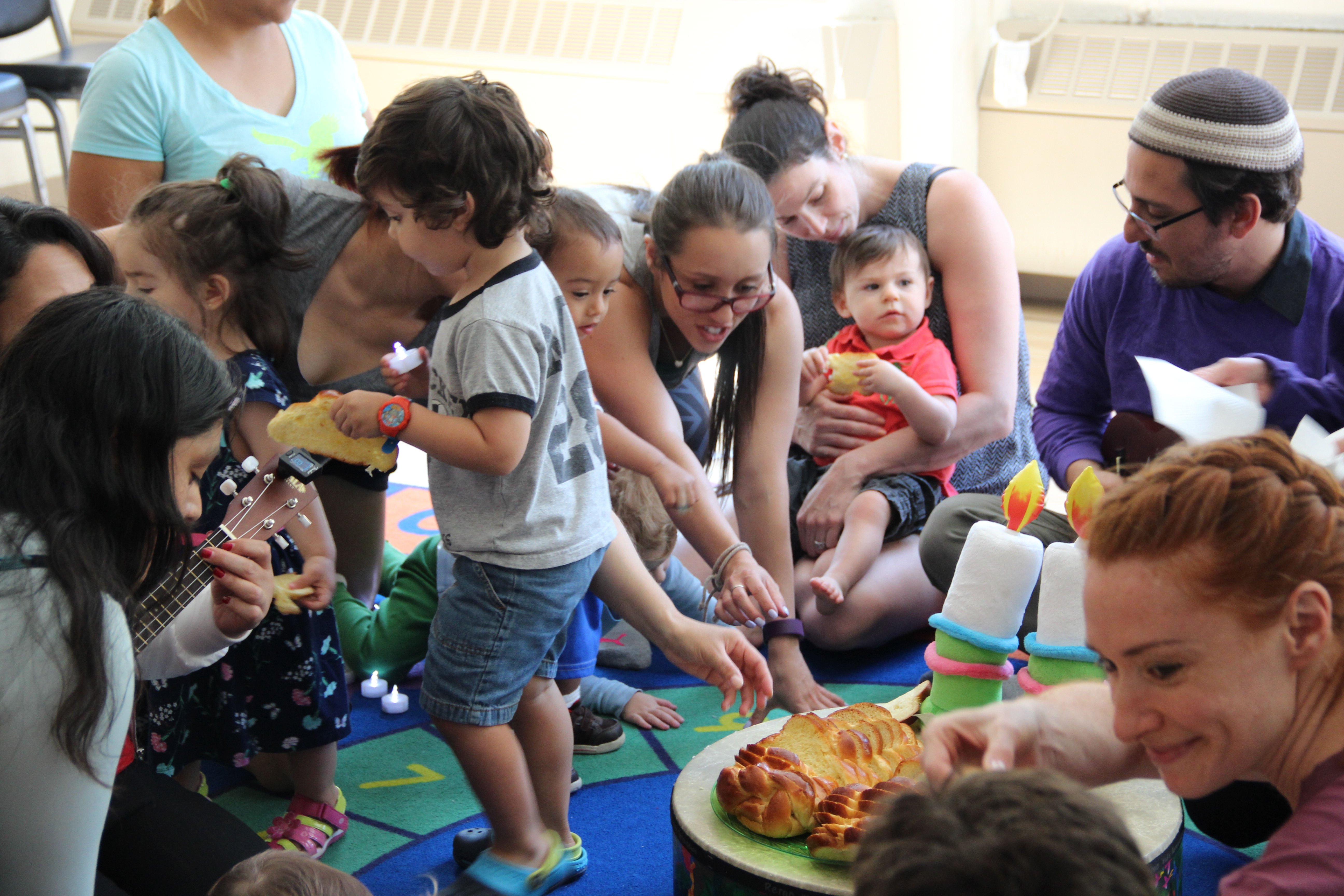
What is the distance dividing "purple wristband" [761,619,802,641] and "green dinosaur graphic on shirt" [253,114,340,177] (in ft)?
4.09

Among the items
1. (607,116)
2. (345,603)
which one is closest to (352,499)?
(345,603)

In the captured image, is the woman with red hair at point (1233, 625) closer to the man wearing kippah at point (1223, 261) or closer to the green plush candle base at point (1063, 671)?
the green plush candle base at point (1063, 671)

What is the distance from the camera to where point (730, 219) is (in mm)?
1873

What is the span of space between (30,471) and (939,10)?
471 cm

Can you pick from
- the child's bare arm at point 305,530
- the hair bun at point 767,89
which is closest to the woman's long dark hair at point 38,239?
the child's bare arm at point 305,530

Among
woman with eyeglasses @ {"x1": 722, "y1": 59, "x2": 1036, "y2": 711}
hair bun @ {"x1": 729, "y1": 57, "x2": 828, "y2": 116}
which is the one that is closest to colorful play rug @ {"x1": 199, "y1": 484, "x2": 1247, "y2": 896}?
woman with eyeglasses @ {"x1": 722, "y1": 59, "x2": 1036, "y2": 711}

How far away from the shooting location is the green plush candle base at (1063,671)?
1440mm

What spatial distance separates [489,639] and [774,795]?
0.47 metres

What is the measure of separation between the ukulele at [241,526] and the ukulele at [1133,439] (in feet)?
4.23

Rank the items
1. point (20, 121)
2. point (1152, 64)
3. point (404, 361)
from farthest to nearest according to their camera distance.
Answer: point (1152, 64) → point (20, 121) → point (404, 361)

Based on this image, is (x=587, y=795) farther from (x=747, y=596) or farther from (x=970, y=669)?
(x=970, y=669)

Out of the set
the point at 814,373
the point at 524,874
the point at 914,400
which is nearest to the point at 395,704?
the point at 524,874

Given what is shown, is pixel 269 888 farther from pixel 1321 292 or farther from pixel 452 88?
pixel 1321 292

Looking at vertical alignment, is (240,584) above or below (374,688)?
above
